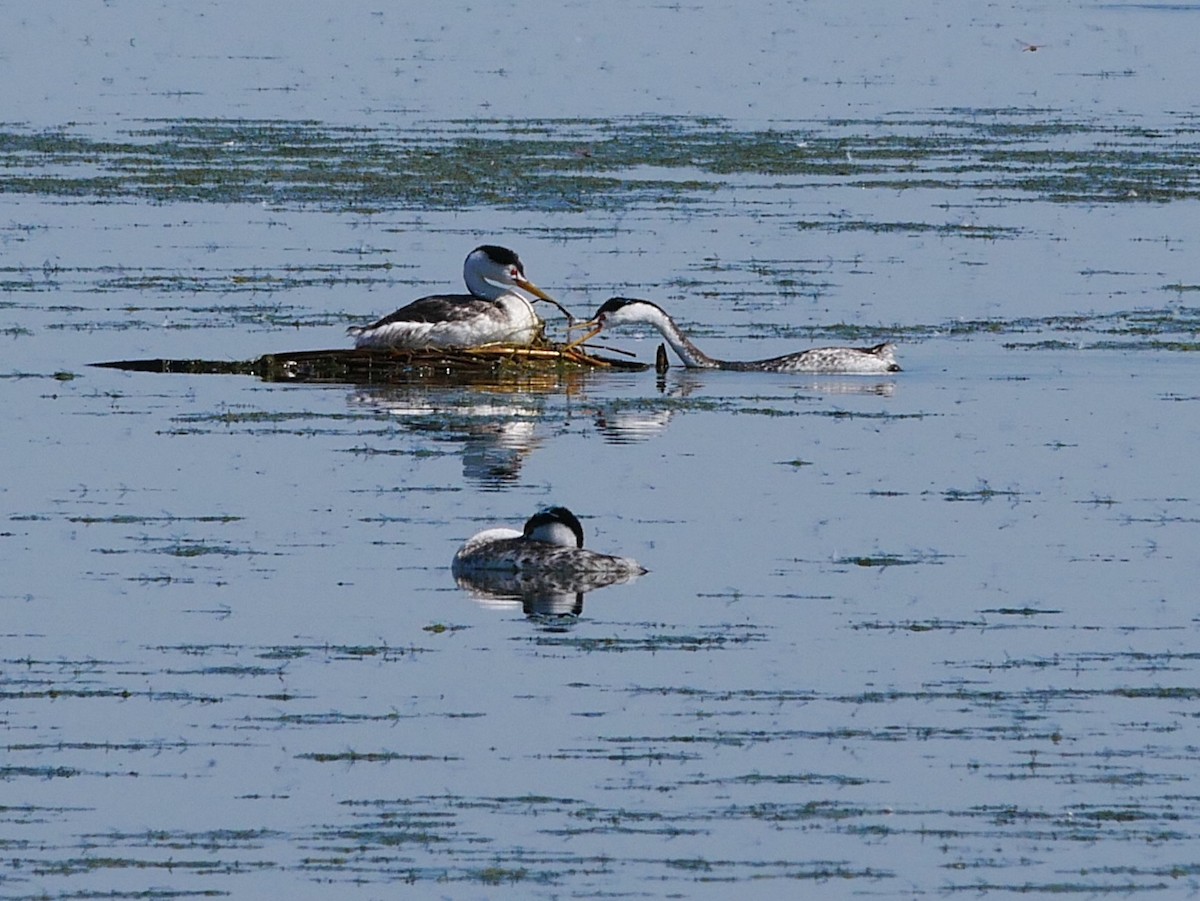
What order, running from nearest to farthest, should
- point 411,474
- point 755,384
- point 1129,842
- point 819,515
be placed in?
point 1129,842 < point 819,515 < point 411,474 < point 755,384

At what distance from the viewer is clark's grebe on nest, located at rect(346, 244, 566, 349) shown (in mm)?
19516

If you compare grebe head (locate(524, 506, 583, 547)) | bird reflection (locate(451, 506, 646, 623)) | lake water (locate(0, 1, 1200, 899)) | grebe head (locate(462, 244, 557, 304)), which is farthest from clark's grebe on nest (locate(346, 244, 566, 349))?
bird reflection (locate(451, 506, 646, 623))

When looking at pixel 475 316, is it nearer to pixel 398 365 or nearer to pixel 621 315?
pixel 398 365

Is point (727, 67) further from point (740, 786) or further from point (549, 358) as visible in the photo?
point (740, 786)

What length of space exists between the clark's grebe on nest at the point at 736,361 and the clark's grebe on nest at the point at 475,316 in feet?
1.11

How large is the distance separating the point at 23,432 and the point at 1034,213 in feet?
40.7

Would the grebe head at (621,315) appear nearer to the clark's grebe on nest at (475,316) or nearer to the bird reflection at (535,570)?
the clark's grebe on nest at (475,316)

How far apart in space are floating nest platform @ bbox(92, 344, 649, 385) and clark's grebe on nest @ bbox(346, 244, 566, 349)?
10cm

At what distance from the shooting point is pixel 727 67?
43.8 metres

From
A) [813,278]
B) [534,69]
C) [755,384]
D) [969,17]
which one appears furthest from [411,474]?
[969,17]

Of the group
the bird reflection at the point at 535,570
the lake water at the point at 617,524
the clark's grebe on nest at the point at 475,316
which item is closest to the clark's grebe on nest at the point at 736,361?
the lake water at the point at 617,524

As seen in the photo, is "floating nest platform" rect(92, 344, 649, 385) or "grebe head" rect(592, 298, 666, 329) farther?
"grebe head" rect(592, 298, 666, 329)

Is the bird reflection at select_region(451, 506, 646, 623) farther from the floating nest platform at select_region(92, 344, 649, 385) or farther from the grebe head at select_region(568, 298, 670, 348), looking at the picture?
the grebe head at select_region(568, 298, 670, 348)

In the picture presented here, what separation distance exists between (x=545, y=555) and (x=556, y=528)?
234mm
